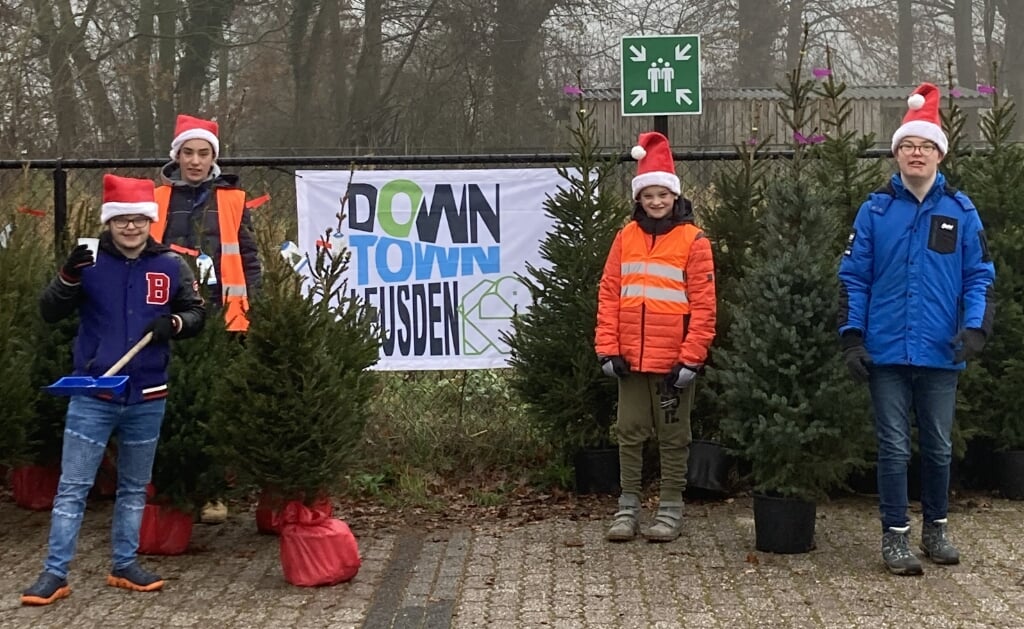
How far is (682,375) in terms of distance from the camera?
5820 mm

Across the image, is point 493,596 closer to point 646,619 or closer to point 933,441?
point 646,619

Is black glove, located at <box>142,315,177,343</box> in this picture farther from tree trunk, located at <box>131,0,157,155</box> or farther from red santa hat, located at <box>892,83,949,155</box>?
tree trunk, located at <box>131,0,157,155</box>

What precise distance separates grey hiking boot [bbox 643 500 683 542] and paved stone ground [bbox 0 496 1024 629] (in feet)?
0.23

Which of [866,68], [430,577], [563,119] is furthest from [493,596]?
[866,68]

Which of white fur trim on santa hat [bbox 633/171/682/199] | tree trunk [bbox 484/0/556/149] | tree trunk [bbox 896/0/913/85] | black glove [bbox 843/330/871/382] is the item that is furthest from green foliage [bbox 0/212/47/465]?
tree trunk [bbox 896/0/913/85]

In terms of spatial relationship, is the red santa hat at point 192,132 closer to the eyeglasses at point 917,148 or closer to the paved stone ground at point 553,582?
the paved stone ground at point 553,582

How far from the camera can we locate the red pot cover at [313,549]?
5.35 metres

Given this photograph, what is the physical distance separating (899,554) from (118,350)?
356cm

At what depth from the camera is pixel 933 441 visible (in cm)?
548

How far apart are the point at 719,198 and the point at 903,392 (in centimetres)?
192

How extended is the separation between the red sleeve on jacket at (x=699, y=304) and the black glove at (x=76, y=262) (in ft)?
9.15

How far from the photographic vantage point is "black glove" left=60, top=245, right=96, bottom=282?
5.01m

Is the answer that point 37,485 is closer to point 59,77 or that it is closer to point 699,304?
point 699,304

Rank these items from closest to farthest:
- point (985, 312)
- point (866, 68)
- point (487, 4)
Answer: point (985, 312)
point (487, 4)
point (866, 68)
